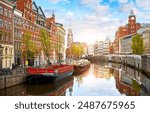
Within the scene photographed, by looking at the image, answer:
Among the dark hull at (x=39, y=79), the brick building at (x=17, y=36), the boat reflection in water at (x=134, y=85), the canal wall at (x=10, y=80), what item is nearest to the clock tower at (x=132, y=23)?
the brick building at (x=17, y=36)

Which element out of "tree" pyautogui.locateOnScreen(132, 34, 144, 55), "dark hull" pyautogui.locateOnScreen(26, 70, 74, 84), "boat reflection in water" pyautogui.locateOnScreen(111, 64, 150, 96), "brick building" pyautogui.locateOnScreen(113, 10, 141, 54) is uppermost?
"brick building" pyautogui.locateOnScreen(113, 10, 141, 54)

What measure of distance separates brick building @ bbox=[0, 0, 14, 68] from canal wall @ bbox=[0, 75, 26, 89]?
771cm

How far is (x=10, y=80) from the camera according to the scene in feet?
77.5

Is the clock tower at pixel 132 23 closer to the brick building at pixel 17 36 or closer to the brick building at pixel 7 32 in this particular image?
the brick building at pixel 17 36

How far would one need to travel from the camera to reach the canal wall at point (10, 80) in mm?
22172

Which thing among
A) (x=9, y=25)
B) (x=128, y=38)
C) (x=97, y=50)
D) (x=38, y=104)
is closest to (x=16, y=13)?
(x=9, y=25)

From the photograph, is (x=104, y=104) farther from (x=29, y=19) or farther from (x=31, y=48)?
(x=29, y=19)

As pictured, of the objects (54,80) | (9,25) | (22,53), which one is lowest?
(54,80)

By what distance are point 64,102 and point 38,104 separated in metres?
0.70

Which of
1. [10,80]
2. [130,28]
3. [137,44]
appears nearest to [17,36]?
[10,80]

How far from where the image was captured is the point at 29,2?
4303 cm

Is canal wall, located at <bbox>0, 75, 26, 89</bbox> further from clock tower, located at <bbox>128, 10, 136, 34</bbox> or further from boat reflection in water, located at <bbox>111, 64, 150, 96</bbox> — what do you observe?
clock tower, located at <bbox>128, 10, 136, 34</bbox>

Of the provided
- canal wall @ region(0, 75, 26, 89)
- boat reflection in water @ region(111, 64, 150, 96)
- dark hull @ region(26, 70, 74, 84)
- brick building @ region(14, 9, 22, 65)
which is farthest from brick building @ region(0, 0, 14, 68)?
boat reflection in water @ region(111, 64, 150, 96)

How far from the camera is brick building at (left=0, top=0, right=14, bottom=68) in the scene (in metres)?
33.6
